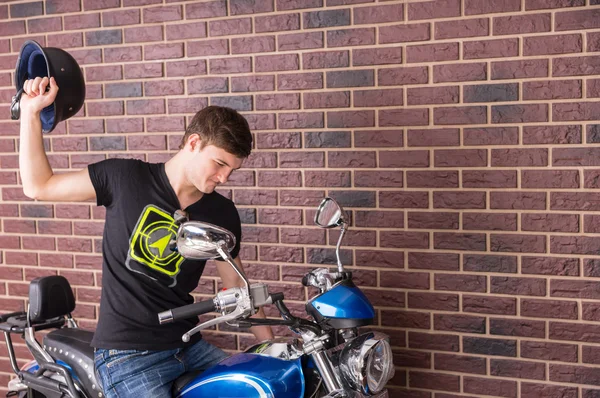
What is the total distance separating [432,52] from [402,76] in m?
0.17

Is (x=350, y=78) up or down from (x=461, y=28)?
down

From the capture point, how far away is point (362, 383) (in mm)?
2133

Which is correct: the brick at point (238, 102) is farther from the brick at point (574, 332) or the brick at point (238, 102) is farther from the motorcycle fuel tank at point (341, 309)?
the brick at point (574, 332)

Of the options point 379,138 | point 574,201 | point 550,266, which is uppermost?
point 379,138

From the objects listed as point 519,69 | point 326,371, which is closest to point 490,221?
point 519,69

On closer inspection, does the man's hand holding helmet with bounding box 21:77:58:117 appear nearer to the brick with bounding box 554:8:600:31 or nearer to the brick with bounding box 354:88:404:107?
the brick with bounding box 354:88:404:107

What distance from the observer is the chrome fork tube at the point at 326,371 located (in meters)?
2.15

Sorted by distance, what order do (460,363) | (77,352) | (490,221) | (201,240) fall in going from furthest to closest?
(460,363) → (490,221) → (77,352) → (201,240)

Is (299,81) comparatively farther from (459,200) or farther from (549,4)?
(549,4)

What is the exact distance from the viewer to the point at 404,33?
10.3 ft

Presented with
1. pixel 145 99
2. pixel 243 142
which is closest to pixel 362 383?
pixel 243 142

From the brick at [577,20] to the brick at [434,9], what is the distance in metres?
0.42

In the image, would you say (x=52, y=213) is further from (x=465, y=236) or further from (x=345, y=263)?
(x=465, y=236)

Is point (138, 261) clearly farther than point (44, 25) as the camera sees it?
No
